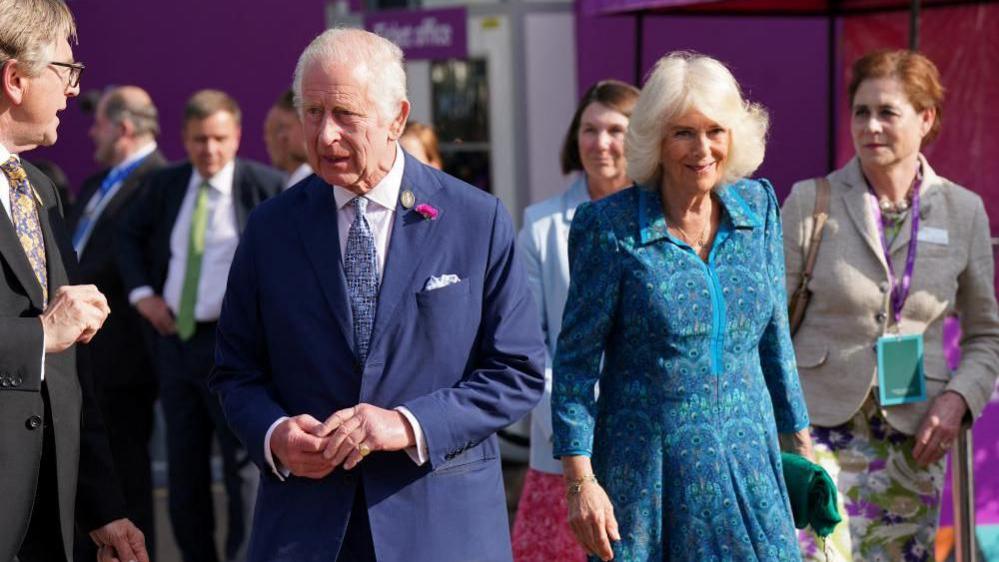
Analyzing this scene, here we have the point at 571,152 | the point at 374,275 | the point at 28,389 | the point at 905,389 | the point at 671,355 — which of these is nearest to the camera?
the point at 28,389

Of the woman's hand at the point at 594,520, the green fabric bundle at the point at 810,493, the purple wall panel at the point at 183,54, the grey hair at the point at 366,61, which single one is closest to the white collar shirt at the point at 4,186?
the grey hair at the point at 366,61

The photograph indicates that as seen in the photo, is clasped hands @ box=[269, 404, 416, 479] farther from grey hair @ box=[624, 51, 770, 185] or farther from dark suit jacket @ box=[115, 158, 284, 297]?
dark suit jacket @ box=[115, 158, 284, 297]

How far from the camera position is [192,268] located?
6.95 m

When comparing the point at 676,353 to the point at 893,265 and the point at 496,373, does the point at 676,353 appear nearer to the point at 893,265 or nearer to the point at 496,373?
the point at 496,373

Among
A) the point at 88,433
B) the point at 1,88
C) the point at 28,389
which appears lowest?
the point at 88,433

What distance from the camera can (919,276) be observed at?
478cm

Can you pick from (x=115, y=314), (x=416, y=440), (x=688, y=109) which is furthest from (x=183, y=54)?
(x=416, y=440)

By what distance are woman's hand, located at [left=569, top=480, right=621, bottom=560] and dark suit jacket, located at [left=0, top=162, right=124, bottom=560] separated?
3.59ft

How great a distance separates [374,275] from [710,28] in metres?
6.14

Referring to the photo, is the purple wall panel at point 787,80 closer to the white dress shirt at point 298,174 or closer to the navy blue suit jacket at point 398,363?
the white dress shirt at point 298,174

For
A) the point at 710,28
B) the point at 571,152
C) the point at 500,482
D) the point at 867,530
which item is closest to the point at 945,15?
the point at 710,28

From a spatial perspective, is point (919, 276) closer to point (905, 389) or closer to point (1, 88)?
point (905, 389)

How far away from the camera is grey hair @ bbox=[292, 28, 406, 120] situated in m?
3.21

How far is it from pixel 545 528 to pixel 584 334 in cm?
149
